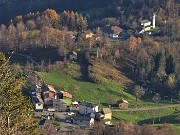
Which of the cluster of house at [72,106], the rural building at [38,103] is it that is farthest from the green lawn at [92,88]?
the rural building at [38,103]

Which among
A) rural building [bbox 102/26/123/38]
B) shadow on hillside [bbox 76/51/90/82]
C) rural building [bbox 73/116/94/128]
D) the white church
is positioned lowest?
rural building [bbox 73/116/94/128]

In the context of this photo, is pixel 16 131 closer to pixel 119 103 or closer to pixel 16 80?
pixel 16 80

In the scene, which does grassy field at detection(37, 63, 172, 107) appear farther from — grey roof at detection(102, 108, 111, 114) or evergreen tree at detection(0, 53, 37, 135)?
evergreen tree at detection(0, 53, 37, 135)

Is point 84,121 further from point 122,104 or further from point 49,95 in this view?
point 49,95

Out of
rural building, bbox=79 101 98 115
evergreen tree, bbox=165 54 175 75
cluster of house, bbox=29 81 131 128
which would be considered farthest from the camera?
evergreen tree, bbox=165 54 175 75

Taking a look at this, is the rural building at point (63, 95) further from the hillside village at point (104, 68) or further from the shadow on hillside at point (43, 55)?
the shadow on hillside at point (43, 55)

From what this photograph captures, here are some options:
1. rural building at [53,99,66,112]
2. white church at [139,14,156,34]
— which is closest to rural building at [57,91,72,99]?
rural building at [53,99,66,112]

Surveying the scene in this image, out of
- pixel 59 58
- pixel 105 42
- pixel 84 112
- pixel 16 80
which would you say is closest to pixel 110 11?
pixel 105 42
